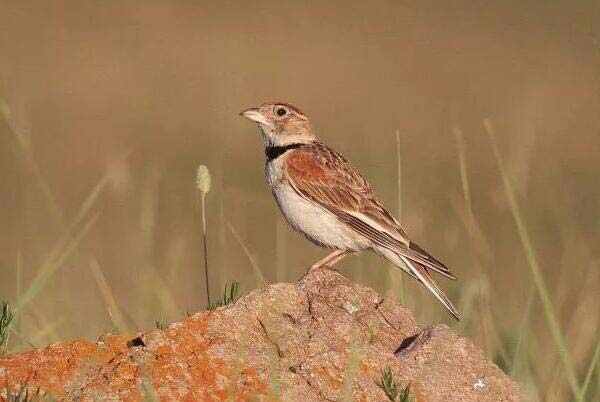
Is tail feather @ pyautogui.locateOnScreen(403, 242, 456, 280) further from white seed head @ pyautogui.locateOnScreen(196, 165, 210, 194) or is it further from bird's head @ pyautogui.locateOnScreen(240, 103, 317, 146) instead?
white seed head @ pyautogui.locateOnScreen(196, 165, 210, 194)

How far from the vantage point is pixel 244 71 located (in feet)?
80.9

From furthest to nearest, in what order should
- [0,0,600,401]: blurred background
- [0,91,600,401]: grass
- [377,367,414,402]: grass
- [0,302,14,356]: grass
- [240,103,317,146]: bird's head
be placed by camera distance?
[240,103,317,146]: bird's head → [0,0,600,401]: blurred background → [0,91,600,401]: grass → [0,302,14,356]: grass → [377,367,414,402]: grass

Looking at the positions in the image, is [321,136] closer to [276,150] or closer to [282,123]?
[282,123]

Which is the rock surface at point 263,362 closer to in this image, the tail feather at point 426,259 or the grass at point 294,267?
the grass at point 294,267

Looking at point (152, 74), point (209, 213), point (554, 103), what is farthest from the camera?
point (152, 74)

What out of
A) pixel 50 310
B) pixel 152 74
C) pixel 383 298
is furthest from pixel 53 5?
pixel 383 298

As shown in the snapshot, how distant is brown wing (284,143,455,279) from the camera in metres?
7.74

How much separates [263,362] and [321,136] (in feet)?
43.6

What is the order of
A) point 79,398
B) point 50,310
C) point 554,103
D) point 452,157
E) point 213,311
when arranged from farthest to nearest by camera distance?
1. point 554,103
2. point 452,157
3. point 50,310
4. point 213,311
5. point 79,398

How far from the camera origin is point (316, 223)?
7.82 meters

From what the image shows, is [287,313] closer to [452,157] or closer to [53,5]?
[452,157]

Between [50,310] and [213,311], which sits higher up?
[213,311]

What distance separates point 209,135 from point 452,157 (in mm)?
3012

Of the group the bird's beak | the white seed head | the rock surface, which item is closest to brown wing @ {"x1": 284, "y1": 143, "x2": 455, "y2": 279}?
the bird's beak
